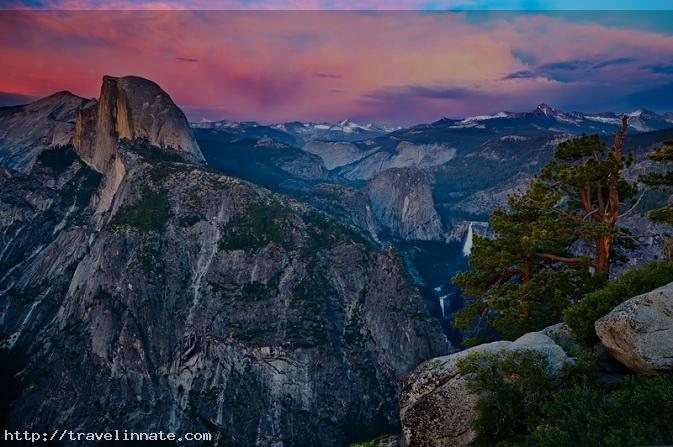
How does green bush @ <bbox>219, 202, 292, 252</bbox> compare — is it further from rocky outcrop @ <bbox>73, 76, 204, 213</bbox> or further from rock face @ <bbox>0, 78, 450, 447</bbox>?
rocky outcrop @ <bbox>73, 76, 204, 213</bbox>

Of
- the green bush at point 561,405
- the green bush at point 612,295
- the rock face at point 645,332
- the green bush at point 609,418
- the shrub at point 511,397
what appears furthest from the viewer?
the green bush at point 612,295

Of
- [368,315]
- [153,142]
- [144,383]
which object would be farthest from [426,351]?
[153,142]

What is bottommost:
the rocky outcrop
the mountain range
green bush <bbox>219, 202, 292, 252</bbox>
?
the mountain range

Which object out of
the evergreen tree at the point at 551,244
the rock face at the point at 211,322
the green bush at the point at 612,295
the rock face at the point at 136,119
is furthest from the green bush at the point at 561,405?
the rock face at the point at 136,119

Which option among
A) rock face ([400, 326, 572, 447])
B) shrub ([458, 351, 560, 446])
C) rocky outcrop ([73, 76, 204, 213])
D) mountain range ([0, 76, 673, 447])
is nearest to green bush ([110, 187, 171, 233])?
mountain range ([0, 76, 673, 447])

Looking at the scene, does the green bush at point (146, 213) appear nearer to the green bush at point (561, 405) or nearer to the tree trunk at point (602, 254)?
the tree trunk at point (602, 254)

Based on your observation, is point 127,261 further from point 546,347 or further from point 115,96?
point 546,347
